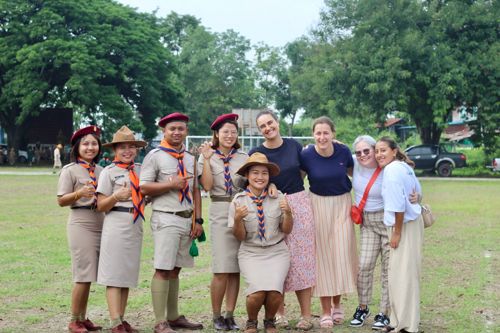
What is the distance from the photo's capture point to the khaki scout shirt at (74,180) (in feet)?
21.7

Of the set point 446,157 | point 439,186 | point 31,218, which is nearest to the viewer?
point 31,218

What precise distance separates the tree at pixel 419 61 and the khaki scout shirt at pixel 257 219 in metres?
27.0

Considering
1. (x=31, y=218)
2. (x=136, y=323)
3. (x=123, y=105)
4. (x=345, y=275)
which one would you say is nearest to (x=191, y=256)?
(x=136, y=323)

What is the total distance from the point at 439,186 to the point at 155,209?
74.5 feet

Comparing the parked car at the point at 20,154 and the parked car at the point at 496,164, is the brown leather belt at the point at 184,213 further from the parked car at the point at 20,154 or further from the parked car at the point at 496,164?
the parked car at the point at 20,154

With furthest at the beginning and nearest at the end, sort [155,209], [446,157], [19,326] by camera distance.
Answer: [446,157], [19,326], [155,209]

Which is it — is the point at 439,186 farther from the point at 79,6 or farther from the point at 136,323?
the point at 79,6

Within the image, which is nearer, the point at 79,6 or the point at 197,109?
the point at 79,6

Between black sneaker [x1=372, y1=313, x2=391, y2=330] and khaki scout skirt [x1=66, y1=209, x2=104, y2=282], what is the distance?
254 centimetres

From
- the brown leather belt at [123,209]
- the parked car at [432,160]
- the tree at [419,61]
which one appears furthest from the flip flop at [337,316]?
the parked car at [432,160]

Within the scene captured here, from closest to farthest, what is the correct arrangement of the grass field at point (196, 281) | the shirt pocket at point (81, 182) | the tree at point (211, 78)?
the shirt pocket at point (81, 182) < the grass field at point (196, 281) < the tree at point (211, 78)

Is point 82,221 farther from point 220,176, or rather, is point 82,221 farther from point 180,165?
point 220,176

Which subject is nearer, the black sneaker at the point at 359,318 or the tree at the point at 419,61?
the black sneaker at the point at 359,318

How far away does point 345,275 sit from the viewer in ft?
23.0
